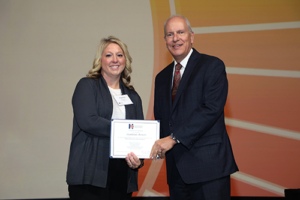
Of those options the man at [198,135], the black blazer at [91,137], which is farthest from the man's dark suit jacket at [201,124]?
the black blazer at [91,137]

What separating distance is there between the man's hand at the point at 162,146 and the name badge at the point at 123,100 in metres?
0.49

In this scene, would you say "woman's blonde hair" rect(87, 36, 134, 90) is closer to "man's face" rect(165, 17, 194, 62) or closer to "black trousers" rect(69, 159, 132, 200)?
"man's face" rect(165, 17, 194, 62)

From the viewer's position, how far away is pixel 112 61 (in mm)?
2197

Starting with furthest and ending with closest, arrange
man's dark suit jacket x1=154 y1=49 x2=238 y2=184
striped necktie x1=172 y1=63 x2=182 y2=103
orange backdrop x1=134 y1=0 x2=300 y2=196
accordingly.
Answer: orange backdrop x1=134 y1=0 x2=300 y2=196
striped necktie x1=172 y1=63 x2=182 y2=103
man's dark suit jacket x1=154 y1=49 x2=238 y2=184

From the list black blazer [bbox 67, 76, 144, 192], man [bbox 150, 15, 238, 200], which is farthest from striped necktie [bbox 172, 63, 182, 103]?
black blazer [bbox 67, 76, 144, 192]

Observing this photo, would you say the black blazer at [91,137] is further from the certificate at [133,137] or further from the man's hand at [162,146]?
the man's hand at [162,146]

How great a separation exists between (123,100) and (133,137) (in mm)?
431

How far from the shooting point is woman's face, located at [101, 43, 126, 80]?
2.20 meters

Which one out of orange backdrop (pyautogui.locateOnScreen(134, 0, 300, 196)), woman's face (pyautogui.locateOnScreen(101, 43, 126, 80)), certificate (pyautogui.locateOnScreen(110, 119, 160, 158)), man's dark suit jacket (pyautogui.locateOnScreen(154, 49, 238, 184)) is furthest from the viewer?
orange backdrop (pyautogui.locateOnScreen(134, 0, 300, 196))

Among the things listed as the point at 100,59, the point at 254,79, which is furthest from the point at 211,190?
the point at 254,79

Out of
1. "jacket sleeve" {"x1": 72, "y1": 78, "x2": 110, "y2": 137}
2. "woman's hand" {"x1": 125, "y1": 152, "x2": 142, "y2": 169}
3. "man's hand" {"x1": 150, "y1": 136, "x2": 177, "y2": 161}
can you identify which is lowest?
"woman's hand" {"x1": 125, "y1": 152, "x2": 142, "y2": 169}

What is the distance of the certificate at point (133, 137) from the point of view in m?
1.86

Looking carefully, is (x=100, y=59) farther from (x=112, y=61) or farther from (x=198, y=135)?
(x=198, y=135)

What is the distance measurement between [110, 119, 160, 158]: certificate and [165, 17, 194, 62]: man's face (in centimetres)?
66
